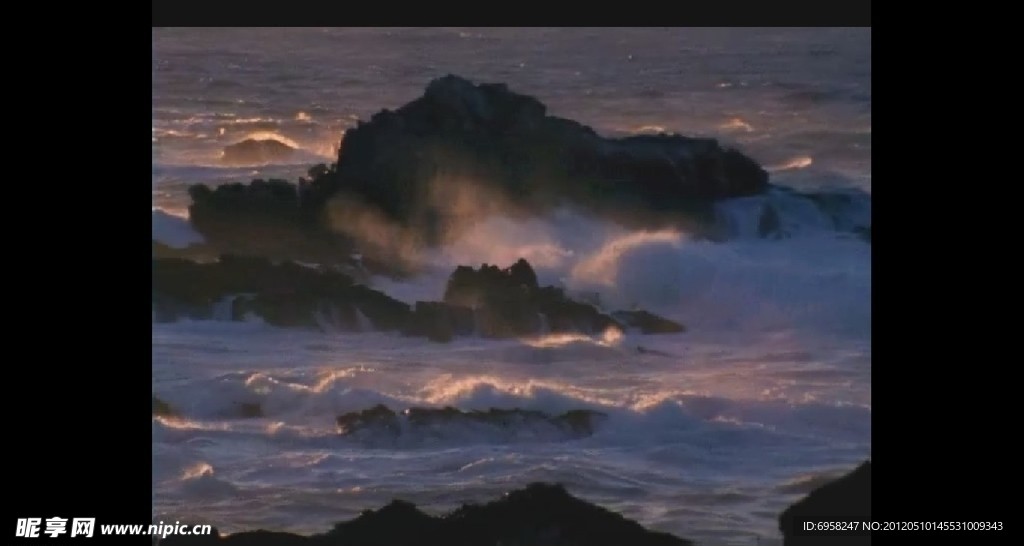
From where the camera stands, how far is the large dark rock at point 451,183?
7.82m

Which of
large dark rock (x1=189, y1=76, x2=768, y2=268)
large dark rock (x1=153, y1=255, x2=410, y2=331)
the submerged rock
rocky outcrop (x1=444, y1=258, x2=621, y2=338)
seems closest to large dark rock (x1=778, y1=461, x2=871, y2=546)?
the submerged rock

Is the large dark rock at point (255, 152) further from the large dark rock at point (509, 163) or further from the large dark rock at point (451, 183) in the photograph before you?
the large dark rock at point (509, 163)

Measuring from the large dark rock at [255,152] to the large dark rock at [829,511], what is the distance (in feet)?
9.83

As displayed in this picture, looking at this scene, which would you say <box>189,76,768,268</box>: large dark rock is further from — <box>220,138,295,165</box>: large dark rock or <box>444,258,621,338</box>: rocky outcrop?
<box>444,258,621,338</box>: rocky outcrop

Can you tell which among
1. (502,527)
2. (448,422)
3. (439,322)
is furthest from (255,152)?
(502,527)

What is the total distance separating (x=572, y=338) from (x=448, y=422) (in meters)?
0.72

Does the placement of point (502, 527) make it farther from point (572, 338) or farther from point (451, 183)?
point (451, 183)

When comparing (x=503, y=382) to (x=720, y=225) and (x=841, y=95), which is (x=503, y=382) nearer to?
(x=720, y=225)

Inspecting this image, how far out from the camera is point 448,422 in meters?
7.70

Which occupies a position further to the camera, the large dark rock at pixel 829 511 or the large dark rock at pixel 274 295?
the large dark rock at pixel 274 295

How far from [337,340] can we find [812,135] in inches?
100

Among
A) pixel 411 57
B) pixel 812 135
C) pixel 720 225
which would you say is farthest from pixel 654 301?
pixel 411 57

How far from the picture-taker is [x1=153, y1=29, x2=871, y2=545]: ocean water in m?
7.66

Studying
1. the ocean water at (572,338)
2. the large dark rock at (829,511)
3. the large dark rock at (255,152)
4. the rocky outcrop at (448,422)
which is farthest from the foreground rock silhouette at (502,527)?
the large dark rock at (255,152)
